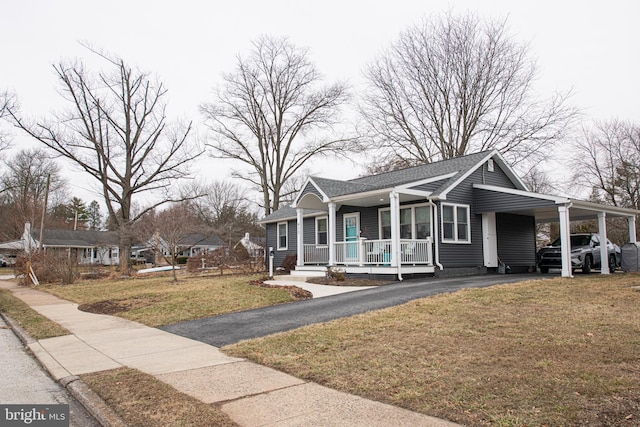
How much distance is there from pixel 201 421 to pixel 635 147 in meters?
38.2

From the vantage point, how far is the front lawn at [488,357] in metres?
3.96

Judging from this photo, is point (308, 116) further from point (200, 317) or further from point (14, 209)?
point (14, 209)

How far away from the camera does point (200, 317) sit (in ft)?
34.0

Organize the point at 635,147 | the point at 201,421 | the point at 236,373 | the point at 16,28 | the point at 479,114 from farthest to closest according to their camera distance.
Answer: the point at 635,147 → the point at 479,114 → the point at 16,28 → the point at 236,373 → the point at 201,421

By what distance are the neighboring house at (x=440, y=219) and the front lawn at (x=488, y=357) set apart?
22.7 feet

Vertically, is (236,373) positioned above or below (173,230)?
below

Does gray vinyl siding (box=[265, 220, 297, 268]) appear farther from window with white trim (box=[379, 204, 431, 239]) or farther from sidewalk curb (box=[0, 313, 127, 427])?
sidewalk curb (box=[0, 313, 127, 427])

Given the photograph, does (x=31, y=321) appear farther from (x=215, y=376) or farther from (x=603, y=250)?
(x=603, y=250)

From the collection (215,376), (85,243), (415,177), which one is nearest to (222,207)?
(85,243)

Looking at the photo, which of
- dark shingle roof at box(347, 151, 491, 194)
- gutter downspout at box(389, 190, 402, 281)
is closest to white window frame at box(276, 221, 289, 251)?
dark shingle roof at box(347, 151, 491, 194)

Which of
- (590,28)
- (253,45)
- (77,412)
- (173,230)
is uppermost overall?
(253,45)

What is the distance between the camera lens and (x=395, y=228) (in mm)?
15594

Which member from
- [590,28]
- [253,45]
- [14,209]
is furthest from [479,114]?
[14,209]

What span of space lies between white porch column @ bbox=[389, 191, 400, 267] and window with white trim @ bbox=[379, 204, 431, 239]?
6.78ft
